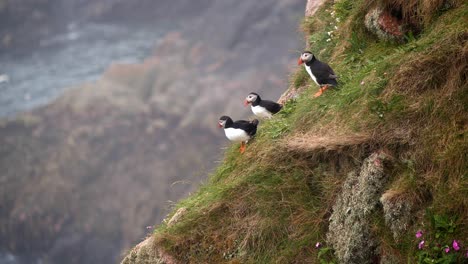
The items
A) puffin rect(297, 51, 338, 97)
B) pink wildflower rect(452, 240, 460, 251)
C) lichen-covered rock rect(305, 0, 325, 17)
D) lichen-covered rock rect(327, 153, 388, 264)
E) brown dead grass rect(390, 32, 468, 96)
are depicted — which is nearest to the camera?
pink wildflower rect(452, 240, 460, 251)

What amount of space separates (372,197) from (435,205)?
60 cm

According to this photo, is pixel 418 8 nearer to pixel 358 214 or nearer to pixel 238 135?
pixel 238 135

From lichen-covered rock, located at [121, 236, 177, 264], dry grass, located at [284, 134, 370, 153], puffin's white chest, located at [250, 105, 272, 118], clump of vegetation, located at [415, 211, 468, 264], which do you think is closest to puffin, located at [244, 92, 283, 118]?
puffin's white chest, located at [250, 105, 272, 118]

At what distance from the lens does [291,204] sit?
7043 millimetres

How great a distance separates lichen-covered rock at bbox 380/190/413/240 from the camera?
6035 millimetres

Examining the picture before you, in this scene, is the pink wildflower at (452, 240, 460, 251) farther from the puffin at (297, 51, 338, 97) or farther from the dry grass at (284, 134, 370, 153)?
the puffin at (297, 51, 338, 97)

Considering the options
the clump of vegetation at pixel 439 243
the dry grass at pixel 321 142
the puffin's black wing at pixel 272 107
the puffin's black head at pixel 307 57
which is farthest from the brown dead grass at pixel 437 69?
the puffin's black wing at pixel 272 107

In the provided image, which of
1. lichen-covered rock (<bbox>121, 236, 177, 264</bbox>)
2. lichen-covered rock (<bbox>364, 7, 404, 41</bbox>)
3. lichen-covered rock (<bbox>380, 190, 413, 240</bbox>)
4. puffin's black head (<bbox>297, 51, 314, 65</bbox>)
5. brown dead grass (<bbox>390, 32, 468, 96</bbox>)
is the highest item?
puffin's black head (<bbox>297, 51, 314, 65</bbox>)

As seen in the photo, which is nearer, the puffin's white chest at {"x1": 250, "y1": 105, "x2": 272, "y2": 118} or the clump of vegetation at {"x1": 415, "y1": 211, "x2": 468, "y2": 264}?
the clump of vegetation at {"x1": 415, "y1": 211, "x2": 468, "y2": 264}

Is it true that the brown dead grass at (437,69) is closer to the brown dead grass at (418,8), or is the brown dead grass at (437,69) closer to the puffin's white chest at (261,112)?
the brown dead grass at (418,8)

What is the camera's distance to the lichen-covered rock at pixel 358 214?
246 inches

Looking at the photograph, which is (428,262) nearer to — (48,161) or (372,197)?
(372,197)

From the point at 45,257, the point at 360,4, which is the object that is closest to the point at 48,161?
the point at 45,257

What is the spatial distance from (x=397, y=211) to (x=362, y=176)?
56 cm
